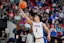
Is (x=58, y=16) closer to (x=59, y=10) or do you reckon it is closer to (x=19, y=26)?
(x=59, y=10)

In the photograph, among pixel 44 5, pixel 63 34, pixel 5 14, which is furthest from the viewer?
pixel 44 5

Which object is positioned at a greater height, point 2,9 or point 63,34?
point 2,9

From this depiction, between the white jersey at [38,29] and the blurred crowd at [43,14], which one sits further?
the blurred crowd at [43,14]

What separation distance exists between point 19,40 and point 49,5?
631 centimetres

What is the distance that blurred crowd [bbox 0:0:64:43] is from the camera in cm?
1030

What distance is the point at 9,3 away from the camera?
13805 mm

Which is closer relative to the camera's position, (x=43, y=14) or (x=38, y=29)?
(x=38, y=29)

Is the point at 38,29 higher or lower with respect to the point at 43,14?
higher

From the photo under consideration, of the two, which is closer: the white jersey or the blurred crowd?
the white jersey

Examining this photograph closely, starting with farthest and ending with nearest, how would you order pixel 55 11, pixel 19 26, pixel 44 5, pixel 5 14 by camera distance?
1. pixel 44 5
2. pixel 55 11
3. pixel 5 14
4. pixel 19 26

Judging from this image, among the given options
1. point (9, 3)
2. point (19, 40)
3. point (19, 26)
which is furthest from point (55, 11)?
point (19, 40)

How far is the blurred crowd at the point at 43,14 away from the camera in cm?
1030

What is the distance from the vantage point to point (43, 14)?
12.7m

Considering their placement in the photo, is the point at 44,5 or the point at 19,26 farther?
the point at 44,5
